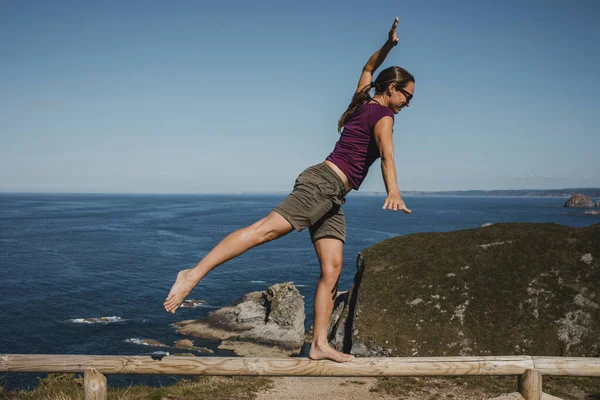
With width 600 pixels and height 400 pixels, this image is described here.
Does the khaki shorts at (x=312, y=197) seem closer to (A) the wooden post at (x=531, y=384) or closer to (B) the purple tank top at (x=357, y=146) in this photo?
(B) the purple tank top at (x=357, y=146)

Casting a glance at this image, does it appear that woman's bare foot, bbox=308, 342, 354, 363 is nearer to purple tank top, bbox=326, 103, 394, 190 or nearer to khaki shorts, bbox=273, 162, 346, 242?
khaki shorts, bbox=273, 162, 346, 242

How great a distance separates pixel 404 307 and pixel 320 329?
1382 centimetres

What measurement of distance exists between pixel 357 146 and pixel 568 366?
320 cm

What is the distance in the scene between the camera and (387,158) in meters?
3.91

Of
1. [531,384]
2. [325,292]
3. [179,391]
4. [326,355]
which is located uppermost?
[325,292]

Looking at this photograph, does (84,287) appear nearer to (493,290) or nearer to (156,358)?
(493,290)

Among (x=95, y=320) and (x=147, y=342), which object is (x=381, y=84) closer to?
(x=147, y=342)

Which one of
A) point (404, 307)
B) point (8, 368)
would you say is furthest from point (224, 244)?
point (404, 307)

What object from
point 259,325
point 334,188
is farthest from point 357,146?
point 259,325

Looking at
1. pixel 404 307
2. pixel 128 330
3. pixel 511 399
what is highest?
pixel 511 399

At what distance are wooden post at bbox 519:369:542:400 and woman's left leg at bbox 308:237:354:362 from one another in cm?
186

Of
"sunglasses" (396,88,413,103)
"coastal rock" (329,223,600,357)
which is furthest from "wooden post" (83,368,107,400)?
"coastal rock" (329,223,600,357)

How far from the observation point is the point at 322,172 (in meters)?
4.34

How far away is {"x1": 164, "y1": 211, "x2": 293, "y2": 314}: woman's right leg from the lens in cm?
402
